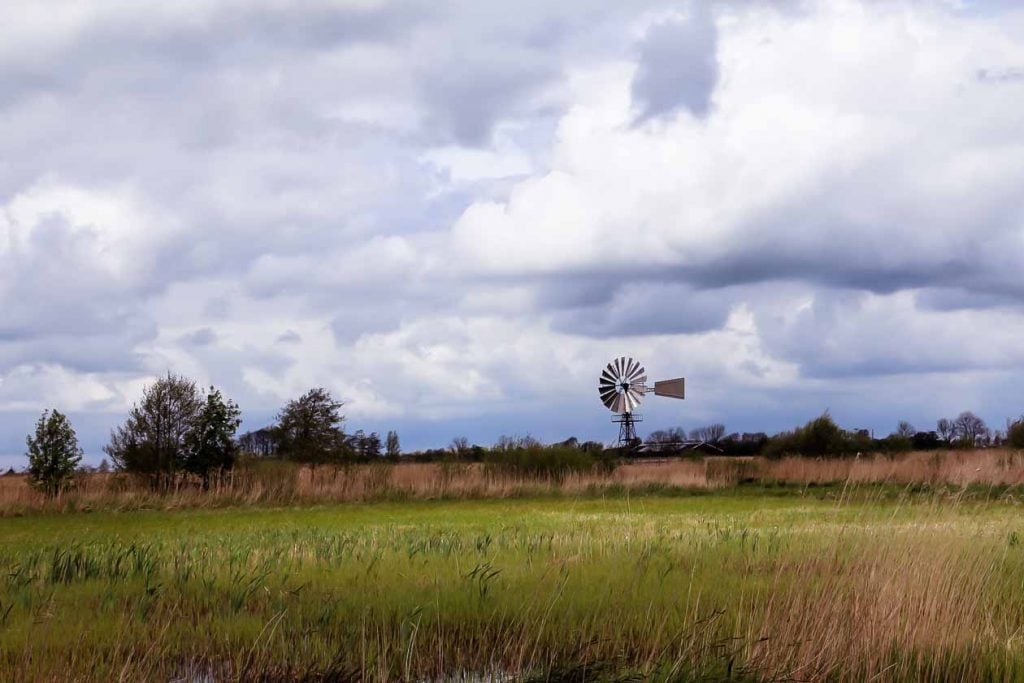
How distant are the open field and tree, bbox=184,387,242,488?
0.98 metres

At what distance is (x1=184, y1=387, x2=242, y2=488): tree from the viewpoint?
2830 cm

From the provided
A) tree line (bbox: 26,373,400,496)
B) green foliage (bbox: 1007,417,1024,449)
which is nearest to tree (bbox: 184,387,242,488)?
tree line (bbox: 26,373,400,496)

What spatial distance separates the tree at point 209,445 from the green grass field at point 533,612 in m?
19.3

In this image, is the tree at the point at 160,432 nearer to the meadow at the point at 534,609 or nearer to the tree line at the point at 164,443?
the tree line at the point at 164,443

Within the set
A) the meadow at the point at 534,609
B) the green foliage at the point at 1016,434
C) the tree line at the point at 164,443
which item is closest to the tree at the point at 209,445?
the tree line at the point at 164,443

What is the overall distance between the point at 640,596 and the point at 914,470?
23766mm

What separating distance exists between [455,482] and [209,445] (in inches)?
299

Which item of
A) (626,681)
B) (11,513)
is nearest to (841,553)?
(626,681)

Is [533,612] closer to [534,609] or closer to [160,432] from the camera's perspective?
[534,609]

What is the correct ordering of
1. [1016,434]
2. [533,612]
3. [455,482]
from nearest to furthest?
[533,612]
[455,482]
[1016,434]

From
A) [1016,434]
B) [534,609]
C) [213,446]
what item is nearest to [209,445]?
[213,446]

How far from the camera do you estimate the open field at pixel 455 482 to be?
23625 millimetres

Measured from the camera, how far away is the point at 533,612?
6590 mm

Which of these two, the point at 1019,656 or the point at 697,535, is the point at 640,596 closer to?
the point at 1019,656
